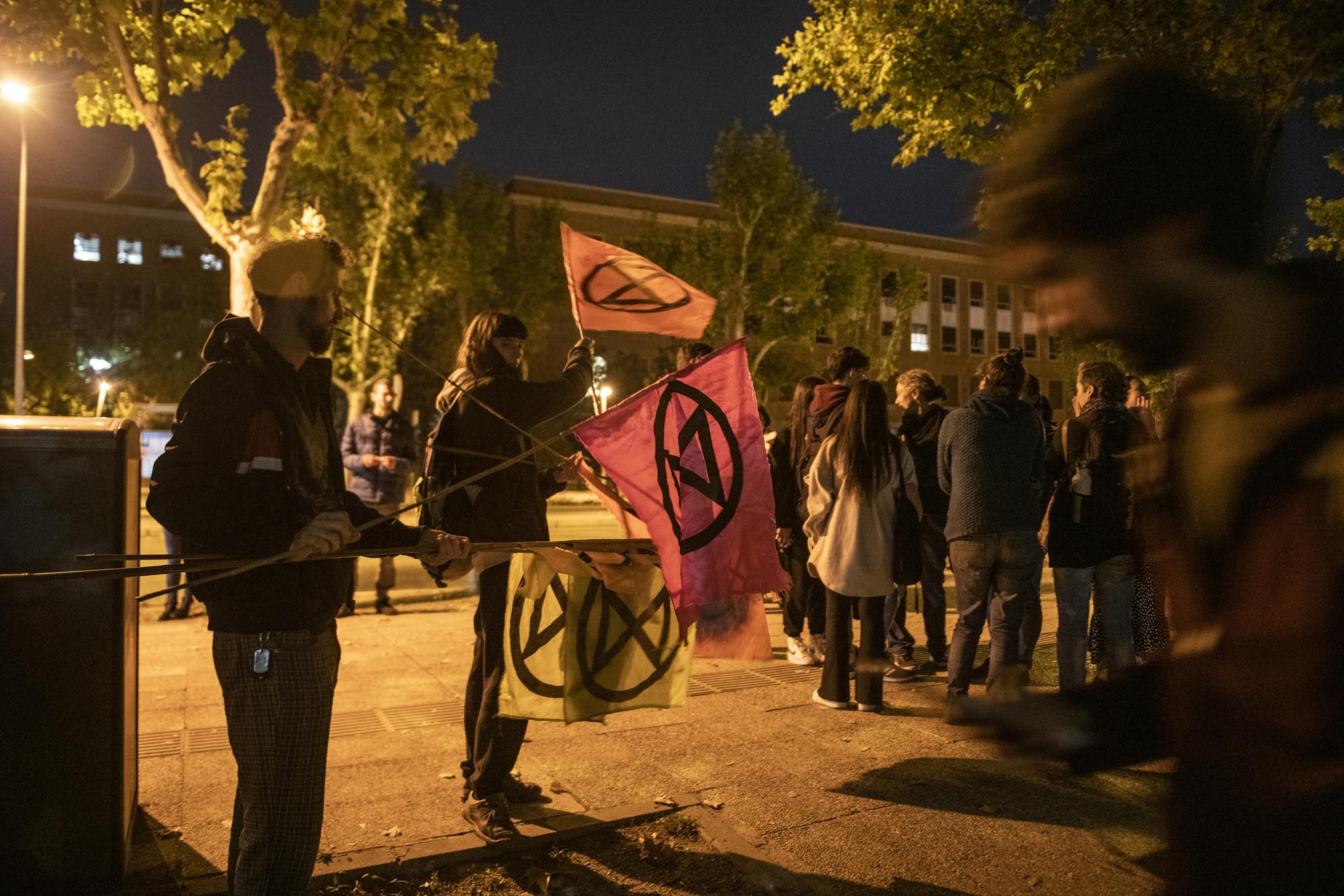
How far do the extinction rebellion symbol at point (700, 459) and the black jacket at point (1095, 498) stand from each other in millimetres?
2637

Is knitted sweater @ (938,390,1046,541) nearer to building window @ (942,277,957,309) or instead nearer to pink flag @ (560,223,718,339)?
pink flag @ (560,223,718,339)

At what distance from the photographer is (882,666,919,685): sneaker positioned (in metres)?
6.40

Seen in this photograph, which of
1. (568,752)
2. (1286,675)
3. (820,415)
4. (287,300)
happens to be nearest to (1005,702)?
(1286,675)

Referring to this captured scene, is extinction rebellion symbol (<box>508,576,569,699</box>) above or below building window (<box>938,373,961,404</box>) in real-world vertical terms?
below

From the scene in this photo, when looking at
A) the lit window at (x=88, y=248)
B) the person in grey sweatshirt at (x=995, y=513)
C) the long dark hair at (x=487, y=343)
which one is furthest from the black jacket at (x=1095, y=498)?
the lit window at (x=88, y=248)

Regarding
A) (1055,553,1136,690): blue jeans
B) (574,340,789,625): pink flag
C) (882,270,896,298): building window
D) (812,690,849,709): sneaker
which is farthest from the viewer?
(882,270,896,298): building window

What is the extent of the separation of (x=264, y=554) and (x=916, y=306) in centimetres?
4622

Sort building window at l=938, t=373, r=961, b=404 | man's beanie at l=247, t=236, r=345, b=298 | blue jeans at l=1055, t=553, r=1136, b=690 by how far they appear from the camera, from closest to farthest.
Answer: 1. man's beanie at l=247, t=236, r=345, b=298
2. blue jeans at l=1055, t=553, r=1136, b=690
3. building window at l=938, t=373, r=961, b=404

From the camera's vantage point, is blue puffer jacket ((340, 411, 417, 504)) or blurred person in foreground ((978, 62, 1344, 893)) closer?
blurred person in foreground ((978, 62, 1344, 893))

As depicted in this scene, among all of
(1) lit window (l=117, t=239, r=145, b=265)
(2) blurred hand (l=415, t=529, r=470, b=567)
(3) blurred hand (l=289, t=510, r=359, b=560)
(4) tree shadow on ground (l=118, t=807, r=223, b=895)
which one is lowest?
(4) tree shadow on ground (l=118, t=807, r=223, b=895)

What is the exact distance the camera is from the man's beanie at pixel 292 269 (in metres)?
2.68

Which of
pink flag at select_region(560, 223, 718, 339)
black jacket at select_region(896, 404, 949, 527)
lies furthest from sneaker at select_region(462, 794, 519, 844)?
black jacket at select_region(896, 404, 949, 527)

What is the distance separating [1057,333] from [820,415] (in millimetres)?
5292

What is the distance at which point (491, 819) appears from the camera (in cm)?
375
